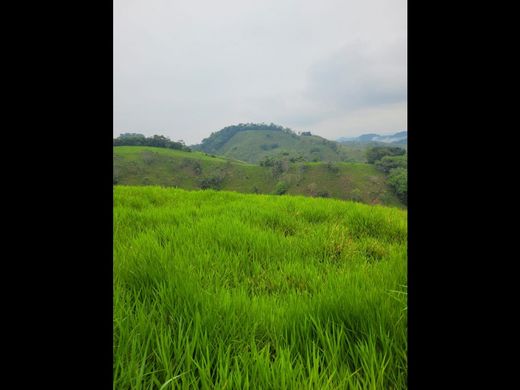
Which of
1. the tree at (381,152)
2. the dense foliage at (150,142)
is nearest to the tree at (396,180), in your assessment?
the tree at (381,152)

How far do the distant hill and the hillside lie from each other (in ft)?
128

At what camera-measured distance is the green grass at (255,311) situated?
3.49ft

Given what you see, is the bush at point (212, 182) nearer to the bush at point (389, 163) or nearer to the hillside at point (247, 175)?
the hillside at point (247, 175)

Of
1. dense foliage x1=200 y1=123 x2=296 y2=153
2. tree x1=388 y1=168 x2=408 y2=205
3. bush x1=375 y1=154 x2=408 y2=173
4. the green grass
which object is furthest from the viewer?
dense foliage x1=200 y1=123 x2=296 y2=153

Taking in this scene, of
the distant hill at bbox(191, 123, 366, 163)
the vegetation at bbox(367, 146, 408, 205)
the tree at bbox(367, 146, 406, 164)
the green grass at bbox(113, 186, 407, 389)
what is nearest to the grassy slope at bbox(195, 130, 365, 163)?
the distant hill at bbox(191, 123, 366, 163)

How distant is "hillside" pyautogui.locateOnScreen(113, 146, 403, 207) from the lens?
247ft

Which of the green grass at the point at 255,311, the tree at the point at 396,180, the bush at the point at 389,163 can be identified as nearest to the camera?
the green grass at the point at 255,311

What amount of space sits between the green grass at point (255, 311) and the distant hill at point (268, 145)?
12459 cm

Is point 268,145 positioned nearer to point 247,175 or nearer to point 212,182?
point 247,175

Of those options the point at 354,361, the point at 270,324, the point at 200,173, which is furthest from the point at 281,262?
the point at 200,173

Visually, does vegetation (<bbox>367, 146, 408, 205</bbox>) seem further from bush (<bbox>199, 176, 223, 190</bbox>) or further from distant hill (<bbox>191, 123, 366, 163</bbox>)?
bush (<bbox>199, 176, 223, 190</bbox>)

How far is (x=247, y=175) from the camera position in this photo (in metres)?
89.2

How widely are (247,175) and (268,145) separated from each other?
7423cm
